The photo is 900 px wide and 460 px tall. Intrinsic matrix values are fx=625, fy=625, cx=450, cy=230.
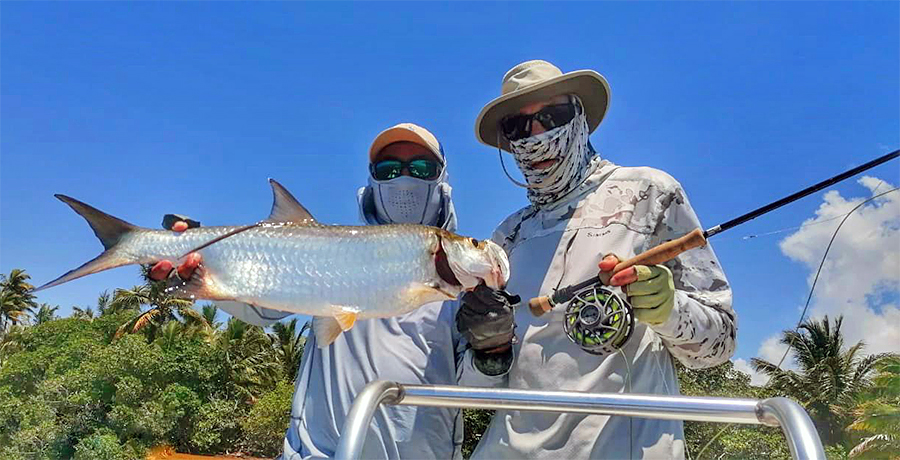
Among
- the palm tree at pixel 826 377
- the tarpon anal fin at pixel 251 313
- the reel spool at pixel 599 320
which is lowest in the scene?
the tarpon anal fin at pixel 251 313

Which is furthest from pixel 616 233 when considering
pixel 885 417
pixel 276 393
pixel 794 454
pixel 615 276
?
pixel 276 393

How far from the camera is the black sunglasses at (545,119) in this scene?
2.99 m

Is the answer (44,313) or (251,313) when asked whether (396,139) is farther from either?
(44,313)

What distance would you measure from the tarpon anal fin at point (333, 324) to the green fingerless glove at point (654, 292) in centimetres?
106

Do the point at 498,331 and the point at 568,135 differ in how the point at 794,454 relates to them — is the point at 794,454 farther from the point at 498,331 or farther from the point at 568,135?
the point at 568,135

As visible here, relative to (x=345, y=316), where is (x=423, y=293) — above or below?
above

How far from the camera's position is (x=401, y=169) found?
3.41 metres

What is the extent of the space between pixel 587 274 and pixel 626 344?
342mm

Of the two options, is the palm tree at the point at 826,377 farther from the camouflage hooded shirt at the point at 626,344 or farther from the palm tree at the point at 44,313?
the palm tree at the point at 44,313

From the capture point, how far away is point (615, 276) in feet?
7.61

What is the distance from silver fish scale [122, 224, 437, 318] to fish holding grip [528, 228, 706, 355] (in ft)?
1.92

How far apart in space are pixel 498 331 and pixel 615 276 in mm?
540

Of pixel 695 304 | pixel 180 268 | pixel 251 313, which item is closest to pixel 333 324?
pixel 180 268

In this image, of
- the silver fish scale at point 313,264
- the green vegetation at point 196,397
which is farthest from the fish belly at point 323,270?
the green vegetation at point 196,397
